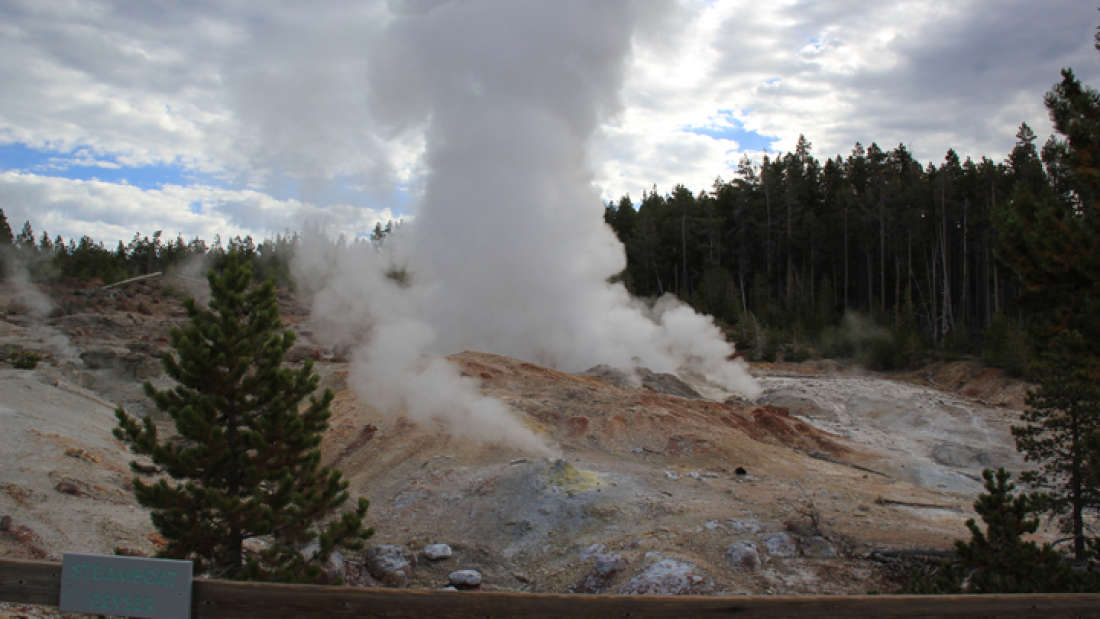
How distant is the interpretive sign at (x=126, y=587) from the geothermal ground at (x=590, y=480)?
18.1ft

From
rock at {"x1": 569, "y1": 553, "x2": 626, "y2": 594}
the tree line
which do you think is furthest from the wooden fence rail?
the tree line

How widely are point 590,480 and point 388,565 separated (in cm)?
369

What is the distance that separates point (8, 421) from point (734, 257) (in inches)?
1956

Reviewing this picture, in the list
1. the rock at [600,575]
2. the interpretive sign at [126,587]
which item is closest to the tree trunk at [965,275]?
the rock at [600,575]

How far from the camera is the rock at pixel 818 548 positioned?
27.1 feet

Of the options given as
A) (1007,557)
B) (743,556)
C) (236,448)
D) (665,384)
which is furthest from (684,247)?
(236,448)

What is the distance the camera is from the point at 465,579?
8.15 meters

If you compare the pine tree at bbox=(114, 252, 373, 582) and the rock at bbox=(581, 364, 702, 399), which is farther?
the rock at bbox=(581, 364, 702, 399)

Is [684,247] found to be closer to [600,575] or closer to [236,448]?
[600,575]

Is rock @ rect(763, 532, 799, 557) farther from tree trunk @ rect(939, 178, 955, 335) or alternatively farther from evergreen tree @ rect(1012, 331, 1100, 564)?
tree trunk @ rect(939, 178, 955, 335)

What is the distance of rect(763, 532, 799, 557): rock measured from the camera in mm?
8320

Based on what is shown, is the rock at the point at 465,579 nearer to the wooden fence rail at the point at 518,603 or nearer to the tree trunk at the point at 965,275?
the wooden fence rail at the point at 518,603

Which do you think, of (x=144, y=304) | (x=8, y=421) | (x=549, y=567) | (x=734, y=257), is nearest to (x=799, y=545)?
(x=549, y=567)

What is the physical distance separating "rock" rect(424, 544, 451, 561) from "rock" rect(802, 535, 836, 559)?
14.5ft
